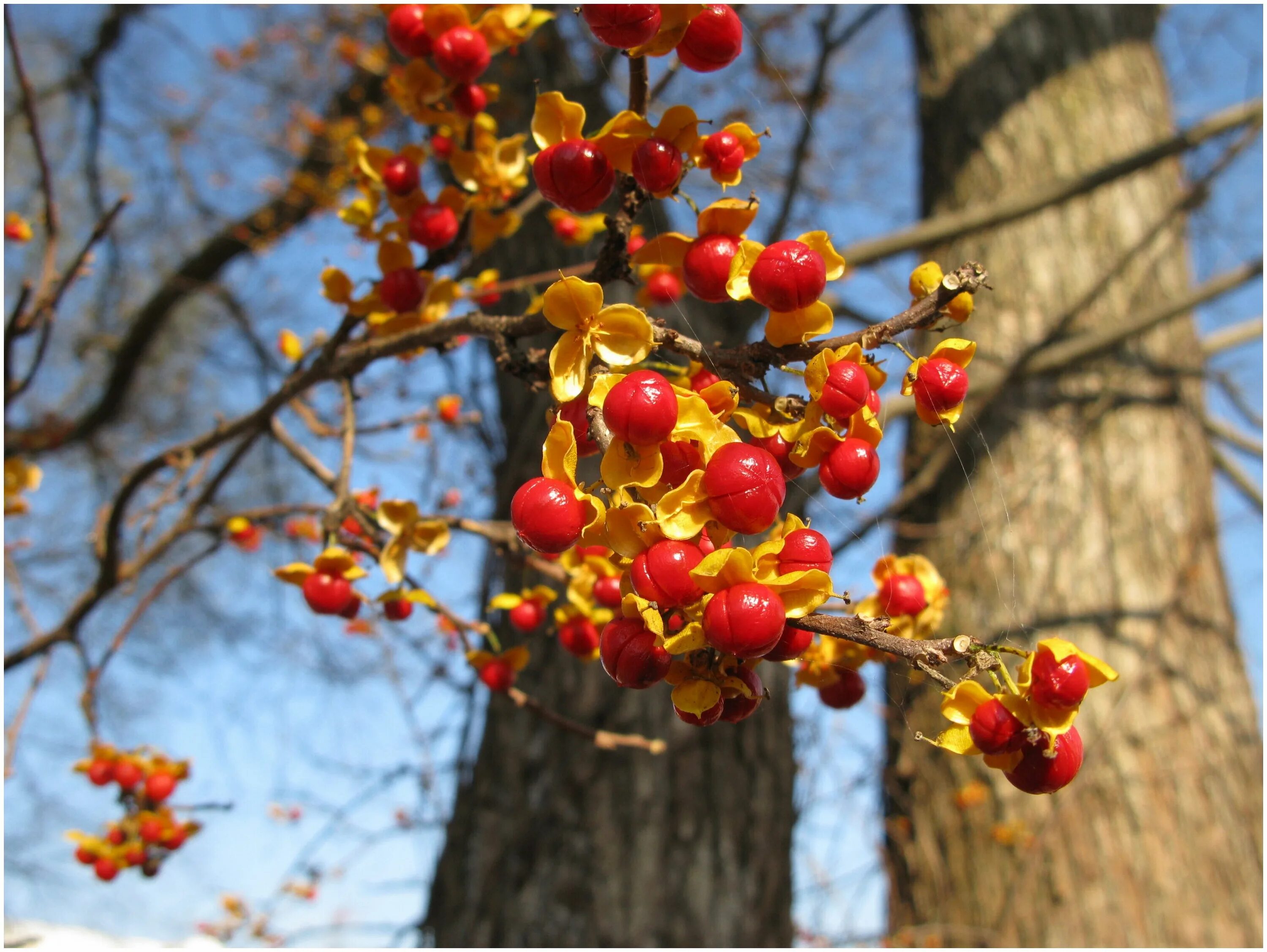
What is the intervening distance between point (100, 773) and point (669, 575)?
1.66 m

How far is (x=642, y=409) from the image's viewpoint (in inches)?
26.8

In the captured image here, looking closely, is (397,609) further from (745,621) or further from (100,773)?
(100,773)

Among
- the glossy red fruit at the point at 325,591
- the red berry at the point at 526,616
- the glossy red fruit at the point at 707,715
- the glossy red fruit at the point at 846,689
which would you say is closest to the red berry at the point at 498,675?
the red berry at the point at 526,616

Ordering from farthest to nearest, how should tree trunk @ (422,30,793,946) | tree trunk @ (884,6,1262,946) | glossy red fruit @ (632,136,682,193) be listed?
tree trunk @ (884,6,1262,946), tree trunk @ (422,30,793,946), glossy red fruit @ (632,136,682,193)

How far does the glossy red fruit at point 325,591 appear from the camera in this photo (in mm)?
1185

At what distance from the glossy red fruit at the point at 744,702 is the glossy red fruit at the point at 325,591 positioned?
0.65 meters

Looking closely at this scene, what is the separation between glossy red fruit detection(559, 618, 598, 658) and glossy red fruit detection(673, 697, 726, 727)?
0.48 meters

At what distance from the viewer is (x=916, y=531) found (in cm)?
332

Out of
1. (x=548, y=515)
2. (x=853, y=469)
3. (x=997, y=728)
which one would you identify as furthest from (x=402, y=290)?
(x=997, y=728)

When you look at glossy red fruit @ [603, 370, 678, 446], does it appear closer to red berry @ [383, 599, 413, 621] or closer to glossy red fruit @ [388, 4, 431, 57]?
red berry @ [383, 599, 413, 621]

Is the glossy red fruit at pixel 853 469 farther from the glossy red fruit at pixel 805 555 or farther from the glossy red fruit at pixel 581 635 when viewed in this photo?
the glossy red fruit at pixel 581 635

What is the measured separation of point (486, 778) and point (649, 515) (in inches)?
73.5

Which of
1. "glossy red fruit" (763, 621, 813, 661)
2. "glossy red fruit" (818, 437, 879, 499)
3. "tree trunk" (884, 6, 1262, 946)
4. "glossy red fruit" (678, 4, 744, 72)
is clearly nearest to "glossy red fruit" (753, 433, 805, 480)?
"glossy red fruit" (818, 437, 879, 499)

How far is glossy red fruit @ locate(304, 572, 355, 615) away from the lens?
118 cm
